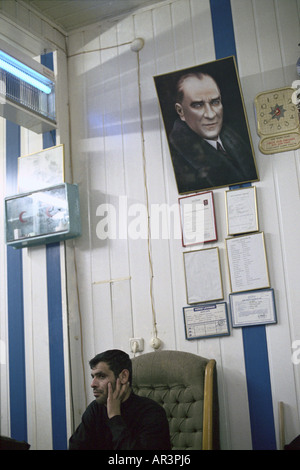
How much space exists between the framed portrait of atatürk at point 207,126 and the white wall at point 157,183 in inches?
4.0

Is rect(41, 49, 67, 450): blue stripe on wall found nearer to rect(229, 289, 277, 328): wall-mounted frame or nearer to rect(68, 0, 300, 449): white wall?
rect(68, 0, 300, 449): white wall

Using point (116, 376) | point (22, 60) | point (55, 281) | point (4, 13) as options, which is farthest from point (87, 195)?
point (116, 376)

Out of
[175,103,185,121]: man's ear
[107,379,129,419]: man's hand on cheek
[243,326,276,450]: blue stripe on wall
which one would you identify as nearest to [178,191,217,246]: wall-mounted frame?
[175,103,185,121]: man's ear

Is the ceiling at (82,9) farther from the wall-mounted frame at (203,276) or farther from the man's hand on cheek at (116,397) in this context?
the man's hand on cheek at (116,397)

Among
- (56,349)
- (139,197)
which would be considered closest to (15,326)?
(56,349)

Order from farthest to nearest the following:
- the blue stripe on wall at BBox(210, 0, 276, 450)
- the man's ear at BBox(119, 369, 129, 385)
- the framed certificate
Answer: the framed certificate
the blue stripe on wall at BBox(210, 0, 276, 450)
the man's ear at BBox(119, 369, 129, 385)

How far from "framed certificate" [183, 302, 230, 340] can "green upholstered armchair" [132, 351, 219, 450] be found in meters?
0.27

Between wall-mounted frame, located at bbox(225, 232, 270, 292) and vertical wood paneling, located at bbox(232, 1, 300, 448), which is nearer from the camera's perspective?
vertical wood paneling, located at bbox(232, 1, 300, 448)

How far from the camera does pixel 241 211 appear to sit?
378 centimetres

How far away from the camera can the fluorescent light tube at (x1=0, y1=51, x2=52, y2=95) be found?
13.0 ft

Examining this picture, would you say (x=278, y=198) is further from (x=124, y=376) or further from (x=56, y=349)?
(x=56, y=349)

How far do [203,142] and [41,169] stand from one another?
4.31 ft

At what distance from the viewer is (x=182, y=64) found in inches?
166

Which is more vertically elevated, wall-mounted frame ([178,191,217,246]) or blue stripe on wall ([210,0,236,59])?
blue stripe on wall ([210,0,236,59])
